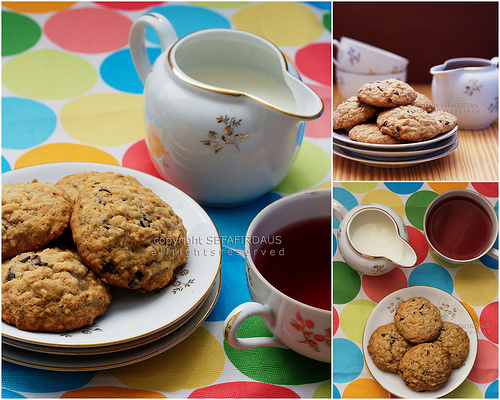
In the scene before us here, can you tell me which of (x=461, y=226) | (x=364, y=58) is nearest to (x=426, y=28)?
(x=364, y=58)

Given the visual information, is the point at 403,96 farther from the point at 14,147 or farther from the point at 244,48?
the point at 14,147

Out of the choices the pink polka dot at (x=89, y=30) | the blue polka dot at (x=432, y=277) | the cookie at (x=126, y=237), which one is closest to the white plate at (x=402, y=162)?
the blue polka dot at (x=432, y=277)

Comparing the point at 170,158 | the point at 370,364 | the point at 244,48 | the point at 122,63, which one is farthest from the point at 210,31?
the point at 370,364

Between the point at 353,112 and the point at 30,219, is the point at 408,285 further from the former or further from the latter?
the point at 30,219

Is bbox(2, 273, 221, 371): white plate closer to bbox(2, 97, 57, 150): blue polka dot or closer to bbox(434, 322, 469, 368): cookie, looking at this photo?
bbox(434, 322, 469, 368): cookie

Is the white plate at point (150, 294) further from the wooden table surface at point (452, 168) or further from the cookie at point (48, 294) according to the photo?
the wooden table surface at point (452, 168)

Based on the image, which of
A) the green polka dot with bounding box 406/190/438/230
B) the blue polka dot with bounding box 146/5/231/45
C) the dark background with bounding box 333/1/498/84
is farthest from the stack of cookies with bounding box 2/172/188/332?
the blue polka dot with bounding box 146/5/231/45
